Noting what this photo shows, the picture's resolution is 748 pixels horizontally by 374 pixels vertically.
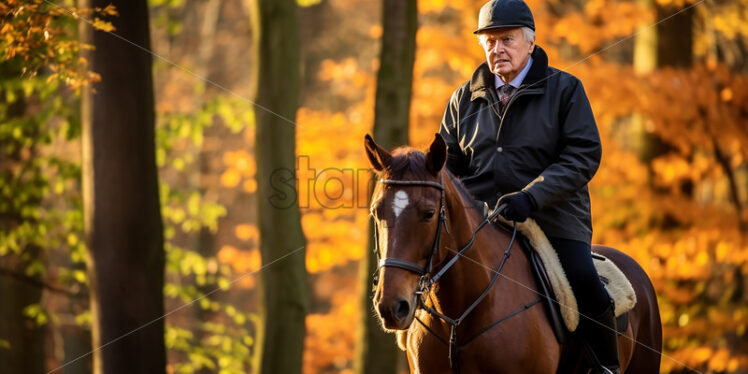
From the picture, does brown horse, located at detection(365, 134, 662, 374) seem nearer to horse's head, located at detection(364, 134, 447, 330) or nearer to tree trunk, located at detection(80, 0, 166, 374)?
horse's head, located at detection(364, 134, 447, 330)

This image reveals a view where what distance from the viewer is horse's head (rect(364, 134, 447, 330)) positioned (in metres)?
3.44

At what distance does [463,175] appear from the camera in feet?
15.8

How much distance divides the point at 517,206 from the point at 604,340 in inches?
43.6

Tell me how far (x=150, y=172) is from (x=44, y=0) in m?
1.57

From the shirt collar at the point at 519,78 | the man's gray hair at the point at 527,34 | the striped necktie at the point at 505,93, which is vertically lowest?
the striped necktie at the point at 505,93

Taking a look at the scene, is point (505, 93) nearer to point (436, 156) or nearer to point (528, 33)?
point (528, 33)

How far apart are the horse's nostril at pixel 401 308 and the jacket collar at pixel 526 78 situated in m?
1.63

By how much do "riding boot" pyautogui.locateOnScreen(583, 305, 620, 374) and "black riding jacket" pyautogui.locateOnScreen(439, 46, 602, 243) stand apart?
1.58 ft

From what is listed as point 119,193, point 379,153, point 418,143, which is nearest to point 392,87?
point 418,143

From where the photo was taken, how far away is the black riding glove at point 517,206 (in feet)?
13.2

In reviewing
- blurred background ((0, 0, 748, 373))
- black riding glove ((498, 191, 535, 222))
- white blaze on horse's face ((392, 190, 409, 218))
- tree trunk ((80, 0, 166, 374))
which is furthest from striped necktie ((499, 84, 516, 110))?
blurred background ((0, 0, 748, 373))

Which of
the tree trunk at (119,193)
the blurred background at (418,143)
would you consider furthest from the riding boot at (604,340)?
the blurred background at (418,143)

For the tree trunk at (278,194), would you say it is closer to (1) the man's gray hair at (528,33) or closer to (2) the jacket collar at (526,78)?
(2) the jacket collar at (526,78)

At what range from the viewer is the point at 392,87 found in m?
8.92
